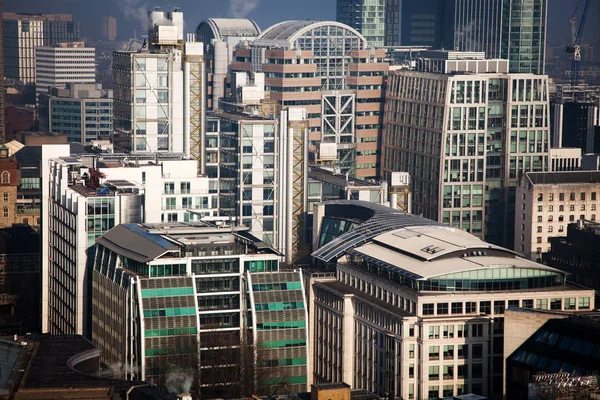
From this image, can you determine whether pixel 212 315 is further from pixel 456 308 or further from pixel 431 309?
pixel 456 308

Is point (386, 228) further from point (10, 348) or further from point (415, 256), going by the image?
point (10, 348)

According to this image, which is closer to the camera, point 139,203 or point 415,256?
point 415,256

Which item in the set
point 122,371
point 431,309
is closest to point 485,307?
point 431,309

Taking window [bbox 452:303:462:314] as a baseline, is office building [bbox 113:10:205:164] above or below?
above

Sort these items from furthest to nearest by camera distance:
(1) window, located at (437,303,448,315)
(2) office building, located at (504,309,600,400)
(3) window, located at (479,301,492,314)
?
(3) window, located at (479,301,492,314)
(1) window, located at (437,303,448,315)
(2) office building, located at (504,309,600,400)

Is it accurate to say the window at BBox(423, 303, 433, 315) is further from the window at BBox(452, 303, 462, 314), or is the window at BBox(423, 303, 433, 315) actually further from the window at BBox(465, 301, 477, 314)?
the window at BBox(465, 301, 477, 314)

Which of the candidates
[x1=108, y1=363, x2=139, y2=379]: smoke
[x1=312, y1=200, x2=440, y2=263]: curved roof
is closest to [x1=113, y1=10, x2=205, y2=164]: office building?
[x1=312, y1=200, x2=440, y2=263]: curved roof

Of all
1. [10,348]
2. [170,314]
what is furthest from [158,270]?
[10,348]
